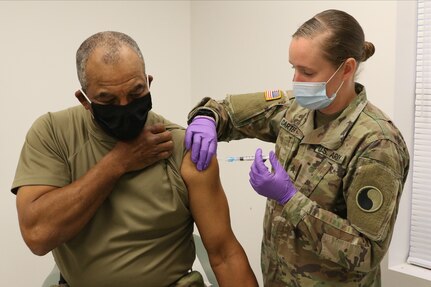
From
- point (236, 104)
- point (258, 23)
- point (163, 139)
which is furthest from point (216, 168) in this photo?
point (258, 23)

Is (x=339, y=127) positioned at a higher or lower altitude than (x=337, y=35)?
lower

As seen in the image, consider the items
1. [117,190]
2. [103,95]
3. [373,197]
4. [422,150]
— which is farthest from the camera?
[422,150]

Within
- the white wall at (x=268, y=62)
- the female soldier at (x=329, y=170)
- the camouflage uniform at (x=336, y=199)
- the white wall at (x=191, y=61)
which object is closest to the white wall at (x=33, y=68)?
the white wall at (x=191, y=61)

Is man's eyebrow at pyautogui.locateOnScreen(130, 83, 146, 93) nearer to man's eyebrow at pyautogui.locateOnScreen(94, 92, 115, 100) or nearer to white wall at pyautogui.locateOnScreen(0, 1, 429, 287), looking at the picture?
man's eyebrow at pyautogui.locateOnScreen(94, 92, 115, 100)

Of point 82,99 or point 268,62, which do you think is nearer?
point 82,99

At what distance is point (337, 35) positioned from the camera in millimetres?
1481

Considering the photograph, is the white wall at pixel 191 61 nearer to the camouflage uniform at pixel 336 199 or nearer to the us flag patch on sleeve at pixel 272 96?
the us flag patch on sleeve at pixel 272 96

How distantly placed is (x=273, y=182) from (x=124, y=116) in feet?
1.64

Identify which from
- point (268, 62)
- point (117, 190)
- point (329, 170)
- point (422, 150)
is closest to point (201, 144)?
point (117, 190)

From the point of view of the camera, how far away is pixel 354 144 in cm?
148

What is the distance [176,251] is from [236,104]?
2.03ft

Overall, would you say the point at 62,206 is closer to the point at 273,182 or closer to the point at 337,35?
the point at 273,182

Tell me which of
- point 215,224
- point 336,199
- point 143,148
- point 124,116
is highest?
point 124,116

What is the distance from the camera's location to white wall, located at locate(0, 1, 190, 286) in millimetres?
2525
